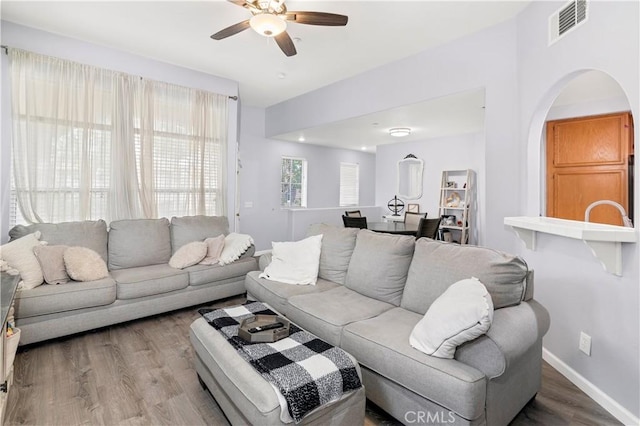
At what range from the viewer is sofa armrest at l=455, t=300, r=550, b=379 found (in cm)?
150

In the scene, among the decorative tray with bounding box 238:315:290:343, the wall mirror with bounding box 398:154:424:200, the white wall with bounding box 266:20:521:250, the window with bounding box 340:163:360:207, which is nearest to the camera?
the decorative tray with bounding box 238:315:290:343

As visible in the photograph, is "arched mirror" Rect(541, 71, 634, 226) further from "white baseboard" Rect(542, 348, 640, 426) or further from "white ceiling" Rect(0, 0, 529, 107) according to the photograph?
"white baseboard" Rect(542, 348, 640, 426)

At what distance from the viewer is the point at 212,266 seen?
3.72 metres

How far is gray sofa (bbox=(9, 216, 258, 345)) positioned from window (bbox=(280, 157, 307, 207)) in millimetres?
2914

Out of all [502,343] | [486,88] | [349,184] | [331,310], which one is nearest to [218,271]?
[331,310]

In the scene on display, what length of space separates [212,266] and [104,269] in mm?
1049

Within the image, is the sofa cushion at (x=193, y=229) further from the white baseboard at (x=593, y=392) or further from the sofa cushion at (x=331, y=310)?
the white baseboard at (x=593, y=392)

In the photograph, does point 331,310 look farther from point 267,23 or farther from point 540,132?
point 540,132

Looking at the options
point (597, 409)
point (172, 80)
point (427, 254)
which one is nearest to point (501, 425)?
point (597, 409)

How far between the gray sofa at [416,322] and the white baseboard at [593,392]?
0.41 meters

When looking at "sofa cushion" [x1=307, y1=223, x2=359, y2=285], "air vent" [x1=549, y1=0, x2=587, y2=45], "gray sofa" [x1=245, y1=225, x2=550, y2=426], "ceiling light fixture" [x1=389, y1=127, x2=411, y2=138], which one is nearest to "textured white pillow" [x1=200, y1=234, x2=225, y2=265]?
"gray sofa" [x1=245, y1=225, x2=550, y2=426]

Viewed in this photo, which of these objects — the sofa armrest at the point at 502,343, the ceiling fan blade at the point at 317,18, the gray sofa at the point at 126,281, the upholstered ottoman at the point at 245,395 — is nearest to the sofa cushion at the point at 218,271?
the gray sofa at the point at 126,281

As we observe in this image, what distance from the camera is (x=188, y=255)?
3.63 meters

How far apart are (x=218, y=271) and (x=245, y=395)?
7.88 ft
